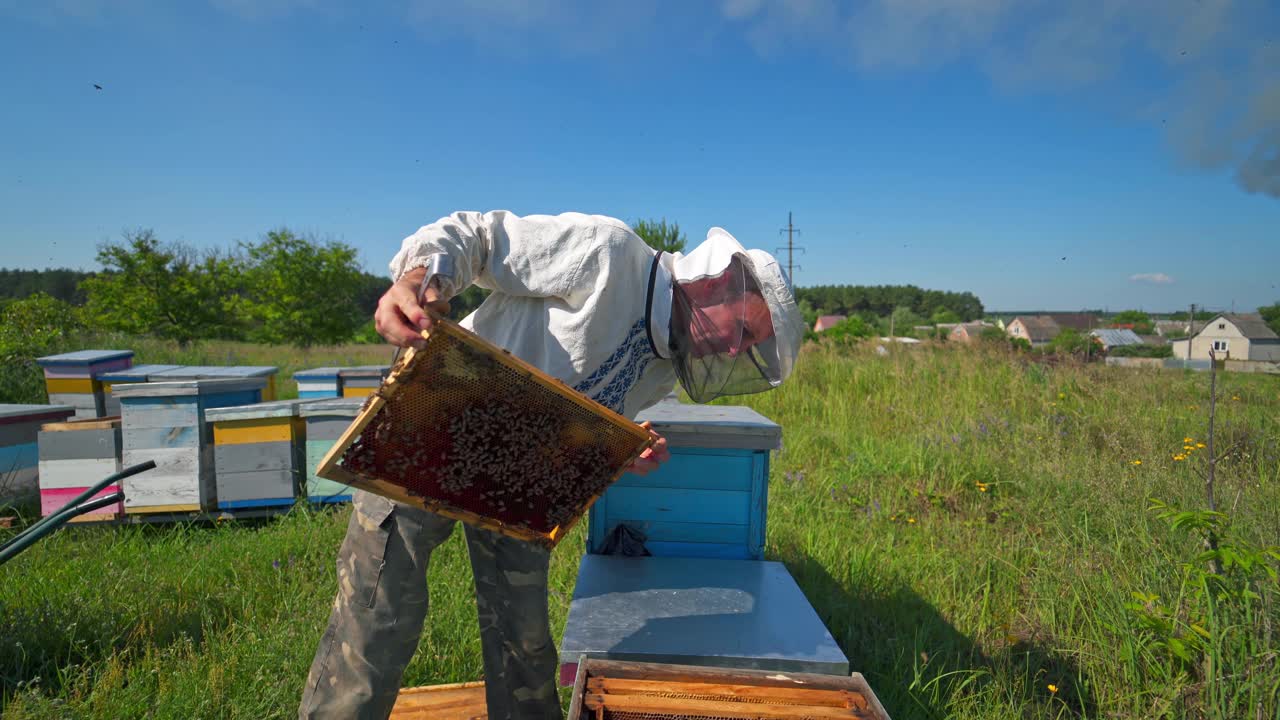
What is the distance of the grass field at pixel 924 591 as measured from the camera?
102 inches

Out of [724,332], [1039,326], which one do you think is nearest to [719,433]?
[724,332]

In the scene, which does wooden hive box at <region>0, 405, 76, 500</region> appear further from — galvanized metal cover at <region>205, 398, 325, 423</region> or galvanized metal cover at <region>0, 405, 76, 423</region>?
galvanized metal cover at <region>205, 398, 325, 423</region>

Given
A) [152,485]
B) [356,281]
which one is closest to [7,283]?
[356,281]

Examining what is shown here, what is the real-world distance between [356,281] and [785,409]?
30.6 meters

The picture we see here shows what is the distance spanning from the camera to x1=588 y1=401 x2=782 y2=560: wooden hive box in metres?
2.59

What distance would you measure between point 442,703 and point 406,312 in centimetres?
188

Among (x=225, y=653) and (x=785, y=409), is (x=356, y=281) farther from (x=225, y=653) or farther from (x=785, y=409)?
(x=225, y=653)

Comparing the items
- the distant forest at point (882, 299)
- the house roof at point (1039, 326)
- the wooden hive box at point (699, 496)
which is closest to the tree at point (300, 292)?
the wooden hive box at point (699, 496)

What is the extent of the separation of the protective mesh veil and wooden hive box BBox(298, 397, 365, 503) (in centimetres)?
318

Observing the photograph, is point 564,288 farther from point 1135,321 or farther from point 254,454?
point 1135,321

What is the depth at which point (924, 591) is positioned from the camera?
12.0ft

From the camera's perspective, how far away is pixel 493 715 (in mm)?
2141

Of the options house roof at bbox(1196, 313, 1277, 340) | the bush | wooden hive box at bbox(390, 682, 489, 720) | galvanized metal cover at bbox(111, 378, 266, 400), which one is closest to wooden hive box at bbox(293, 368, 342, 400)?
galvanized metal cover at bbox(111, 378, 266, 400)

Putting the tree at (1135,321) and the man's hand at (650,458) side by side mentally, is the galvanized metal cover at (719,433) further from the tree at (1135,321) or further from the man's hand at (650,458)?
the tree at (1135,321)
